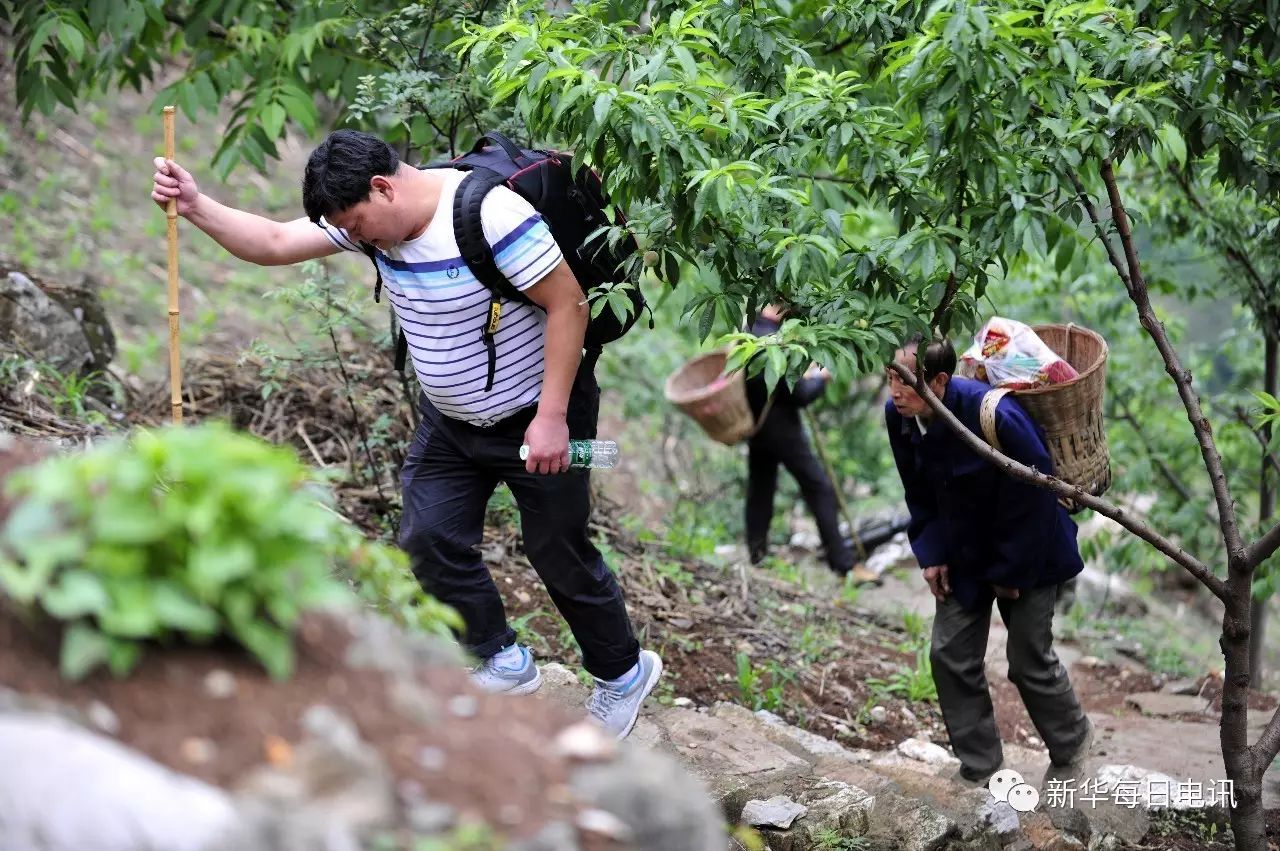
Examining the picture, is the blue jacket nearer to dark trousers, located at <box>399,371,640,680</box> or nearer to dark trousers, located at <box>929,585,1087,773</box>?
dark trousers, located at <box>929,585,1087,773</box>

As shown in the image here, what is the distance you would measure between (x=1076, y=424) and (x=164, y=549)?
3.01 metres

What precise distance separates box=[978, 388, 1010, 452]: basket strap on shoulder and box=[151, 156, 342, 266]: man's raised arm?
6.72 feet

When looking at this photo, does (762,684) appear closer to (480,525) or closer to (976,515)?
(976,515)

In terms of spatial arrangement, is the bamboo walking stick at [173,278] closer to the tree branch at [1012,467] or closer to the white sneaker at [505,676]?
the white sneaker at [505,676]

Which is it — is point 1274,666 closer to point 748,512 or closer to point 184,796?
point 748,512

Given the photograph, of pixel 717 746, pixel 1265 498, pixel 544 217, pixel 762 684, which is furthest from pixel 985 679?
pixel 1265 498

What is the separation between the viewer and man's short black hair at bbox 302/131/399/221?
129 inches

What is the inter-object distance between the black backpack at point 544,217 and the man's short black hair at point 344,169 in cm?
23

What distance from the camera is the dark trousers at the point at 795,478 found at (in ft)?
24.8

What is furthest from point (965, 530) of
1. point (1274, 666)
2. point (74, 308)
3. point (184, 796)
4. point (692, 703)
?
point (1274, 666)

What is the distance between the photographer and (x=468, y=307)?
347 centimetres

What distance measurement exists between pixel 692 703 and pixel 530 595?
0.89 m

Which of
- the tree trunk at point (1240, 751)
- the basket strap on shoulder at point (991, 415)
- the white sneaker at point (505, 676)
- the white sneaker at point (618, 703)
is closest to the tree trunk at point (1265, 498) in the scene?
the tree trunk at point (1240, 751)

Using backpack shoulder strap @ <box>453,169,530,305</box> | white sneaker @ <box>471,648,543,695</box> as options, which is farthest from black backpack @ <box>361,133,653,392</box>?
white sneaker @ <box>471,648,543,695</box>
